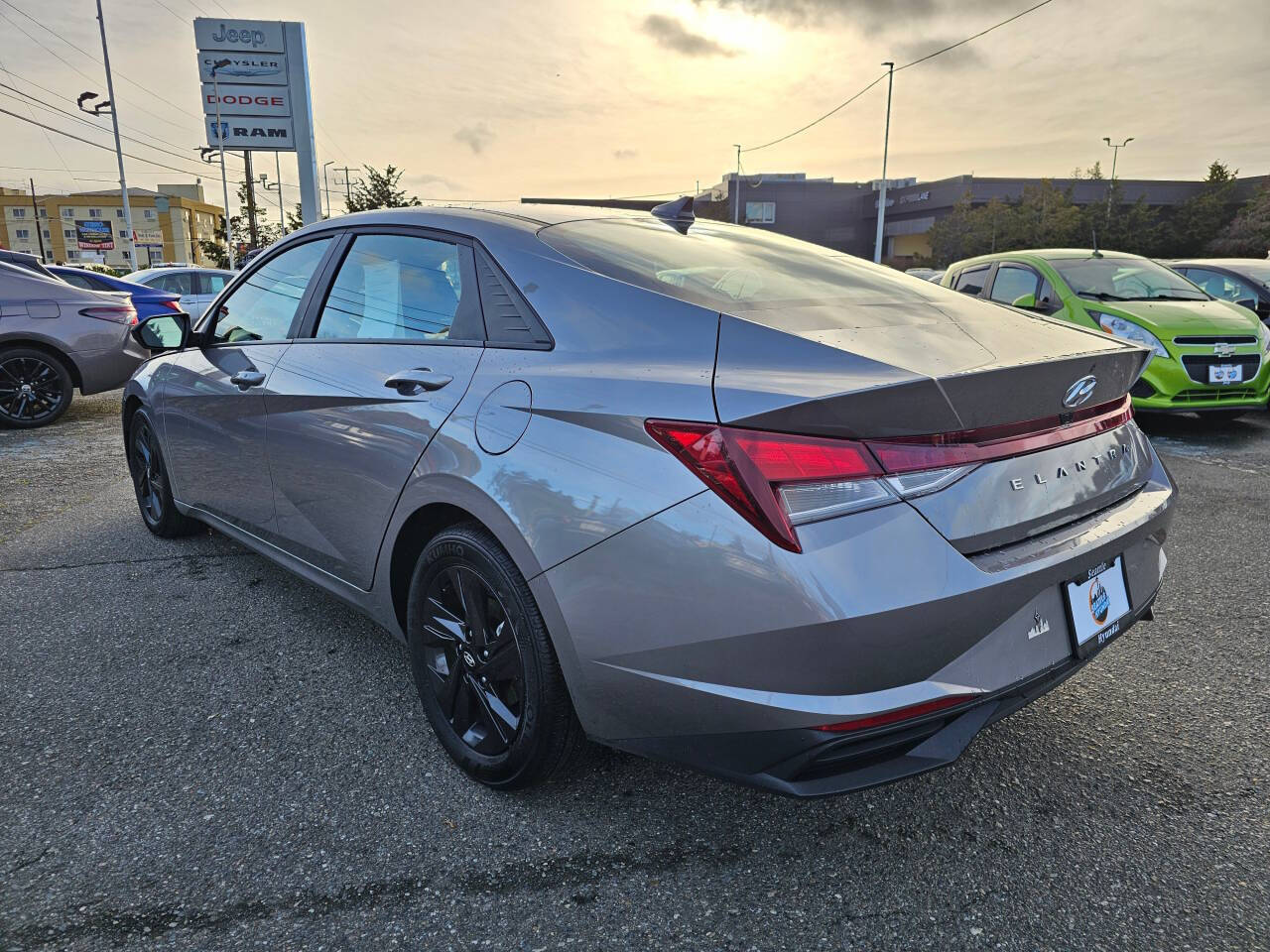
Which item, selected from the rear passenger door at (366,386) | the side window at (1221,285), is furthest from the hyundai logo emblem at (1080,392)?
the side window at (1221,285)

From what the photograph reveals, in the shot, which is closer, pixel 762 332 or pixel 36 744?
pixel 762 332

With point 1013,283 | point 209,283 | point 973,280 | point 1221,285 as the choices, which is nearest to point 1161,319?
point 1013,283

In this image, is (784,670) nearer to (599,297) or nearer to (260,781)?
(599,297)

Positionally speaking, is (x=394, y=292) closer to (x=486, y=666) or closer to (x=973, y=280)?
(x=486, y=666)

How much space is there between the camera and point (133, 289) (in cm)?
1160

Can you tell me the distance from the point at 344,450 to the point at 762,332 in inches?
54.9

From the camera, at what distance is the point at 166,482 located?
410 cm

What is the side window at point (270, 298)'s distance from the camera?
308 centimetres

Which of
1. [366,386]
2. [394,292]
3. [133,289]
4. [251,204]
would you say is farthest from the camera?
[251,204]

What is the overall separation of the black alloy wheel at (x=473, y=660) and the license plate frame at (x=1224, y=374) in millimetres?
6739

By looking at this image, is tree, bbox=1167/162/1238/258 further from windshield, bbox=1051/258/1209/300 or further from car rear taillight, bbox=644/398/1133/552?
car rear taillight, bbox=644/398/1133/552

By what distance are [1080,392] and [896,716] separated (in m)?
0.88

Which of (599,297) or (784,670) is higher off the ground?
(599,297)

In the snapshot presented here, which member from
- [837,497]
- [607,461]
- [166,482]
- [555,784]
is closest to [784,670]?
[837,497]
